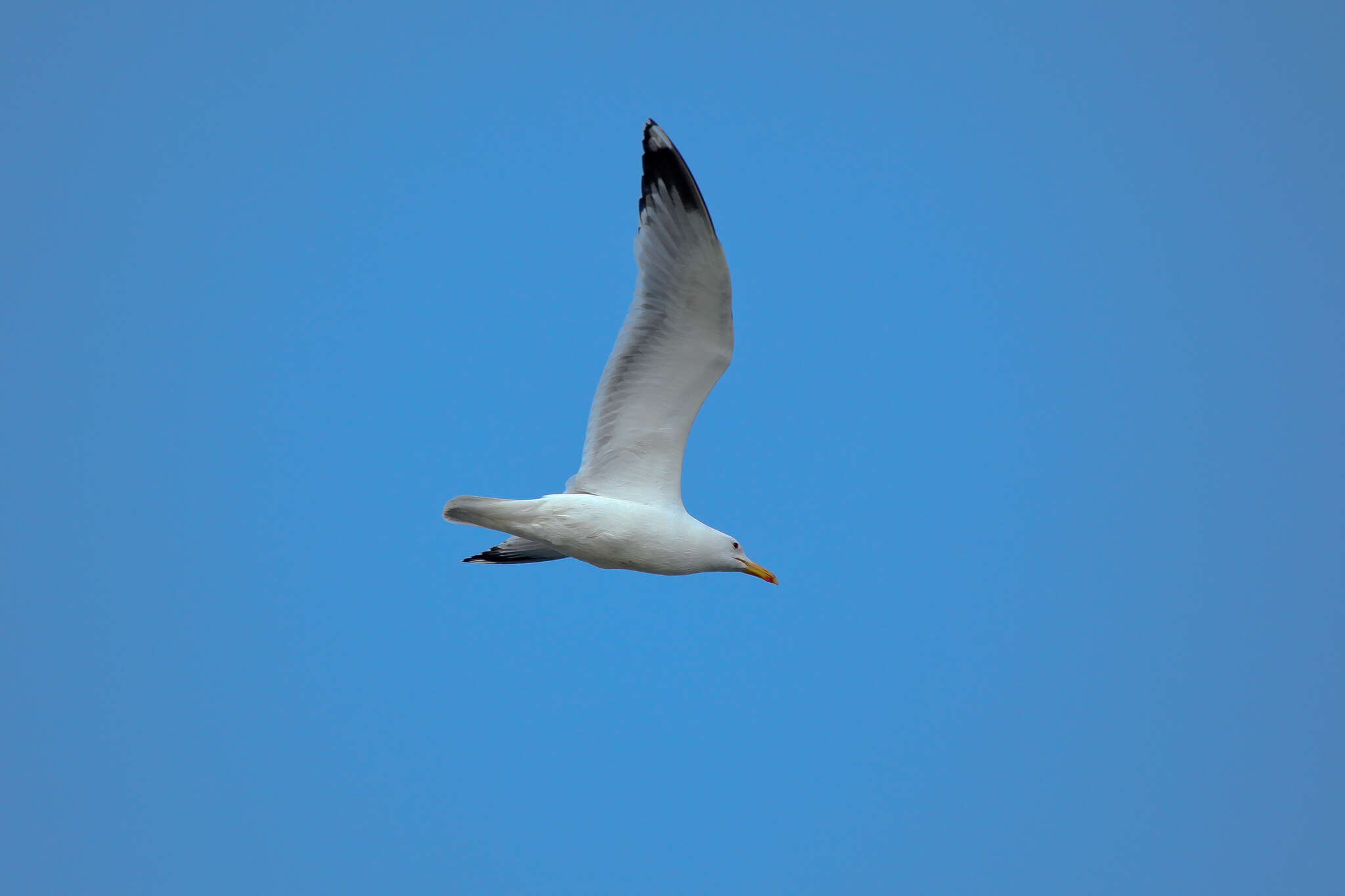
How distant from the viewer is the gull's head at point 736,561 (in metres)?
7.99

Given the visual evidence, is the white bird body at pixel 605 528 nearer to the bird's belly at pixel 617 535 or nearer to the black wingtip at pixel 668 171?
the bird's belly at pixel 617 535

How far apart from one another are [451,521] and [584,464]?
3.09ft

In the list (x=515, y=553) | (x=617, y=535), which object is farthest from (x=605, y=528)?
(x=515, y=553)

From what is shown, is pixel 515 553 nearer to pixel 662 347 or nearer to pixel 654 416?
pixel 654 416

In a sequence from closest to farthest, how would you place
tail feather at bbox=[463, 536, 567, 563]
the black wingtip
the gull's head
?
the black wingtip < the gull's head < tail feather at bbox=[463, 536, 567, 563]

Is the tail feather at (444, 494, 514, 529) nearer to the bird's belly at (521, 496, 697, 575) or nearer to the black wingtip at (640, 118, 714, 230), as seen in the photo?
the bird's belly at (521, 496, 697, 575)

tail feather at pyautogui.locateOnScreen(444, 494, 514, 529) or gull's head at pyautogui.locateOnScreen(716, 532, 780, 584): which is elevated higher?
gull's head at pyautogui.locateOnScreen(716, 532, 780, 584)

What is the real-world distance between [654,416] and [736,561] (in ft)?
3.26

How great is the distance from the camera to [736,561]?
26.4 ft

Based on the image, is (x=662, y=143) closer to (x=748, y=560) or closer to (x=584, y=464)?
(x=584, y=464)

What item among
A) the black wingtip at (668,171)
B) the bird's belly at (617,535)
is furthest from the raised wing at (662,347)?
the bird's belly at (617,535)

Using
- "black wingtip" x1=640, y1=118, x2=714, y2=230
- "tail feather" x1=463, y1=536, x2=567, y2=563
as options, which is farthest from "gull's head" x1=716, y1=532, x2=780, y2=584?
"black wingtip" x1=640, y1=118, x2=714, y2=230

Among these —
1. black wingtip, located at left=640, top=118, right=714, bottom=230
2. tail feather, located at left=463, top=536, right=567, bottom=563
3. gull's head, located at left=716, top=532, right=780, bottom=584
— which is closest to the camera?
black wingtip, located at left=640, top=118, right=714, bottom=230

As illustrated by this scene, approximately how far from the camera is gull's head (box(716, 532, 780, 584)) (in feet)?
26.2
